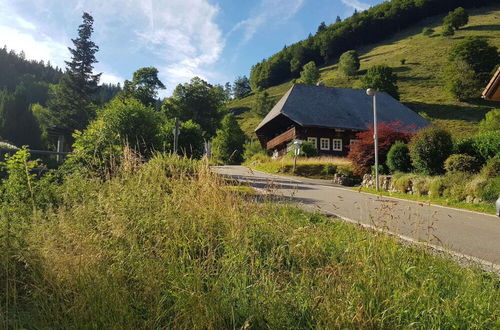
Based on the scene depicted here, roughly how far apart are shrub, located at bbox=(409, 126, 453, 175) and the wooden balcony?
68.2 feet

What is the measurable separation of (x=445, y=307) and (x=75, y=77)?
193ft

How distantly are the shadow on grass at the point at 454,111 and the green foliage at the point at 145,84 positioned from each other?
39.8 meters

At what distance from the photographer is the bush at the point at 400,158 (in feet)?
56.2

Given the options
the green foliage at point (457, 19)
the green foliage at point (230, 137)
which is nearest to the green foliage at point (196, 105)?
the green foliage at point (230, 137)

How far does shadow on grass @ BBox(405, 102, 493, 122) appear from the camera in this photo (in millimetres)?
50844

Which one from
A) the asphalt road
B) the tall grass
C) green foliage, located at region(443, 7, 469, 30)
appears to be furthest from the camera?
green foliage, located at region(443, 7, 469, 30)

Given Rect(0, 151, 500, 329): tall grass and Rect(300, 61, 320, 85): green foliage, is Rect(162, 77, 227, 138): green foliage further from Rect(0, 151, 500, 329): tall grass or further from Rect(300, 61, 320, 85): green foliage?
Rect(0, 151, 500, 329): tall grass

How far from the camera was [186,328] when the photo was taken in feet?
8.81

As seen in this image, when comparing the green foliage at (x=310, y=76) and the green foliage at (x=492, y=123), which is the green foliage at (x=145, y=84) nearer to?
the green foliage at (x=310, y=76)

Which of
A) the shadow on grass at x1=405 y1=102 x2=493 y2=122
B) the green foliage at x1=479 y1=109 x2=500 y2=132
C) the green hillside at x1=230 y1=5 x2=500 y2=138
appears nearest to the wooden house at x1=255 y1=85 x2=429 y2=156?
the green foliage at x1=479 y1=109 x2=500 y2=132

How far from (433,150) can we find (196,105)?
39.4m

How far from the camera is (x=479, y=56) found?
191 feet

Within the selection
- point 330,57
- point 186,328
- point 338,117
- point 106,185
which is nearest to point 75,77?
point 338,117

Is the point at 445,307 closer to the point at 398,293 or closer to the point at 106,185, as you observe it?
→ the point at 398,293
